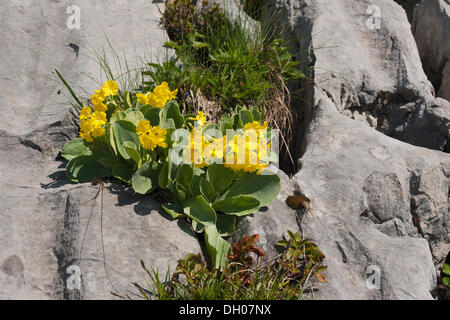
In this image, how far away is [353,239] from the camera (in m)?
3.34

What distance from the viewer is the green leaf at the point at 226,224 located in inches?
131

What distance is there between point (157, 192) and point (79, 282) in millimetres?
951

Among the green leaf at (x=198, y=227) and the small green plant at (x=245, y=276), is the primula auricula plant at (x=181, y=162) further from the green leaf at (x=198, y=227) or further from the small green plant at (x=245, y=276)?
the small green plant at (x=245, y=276)

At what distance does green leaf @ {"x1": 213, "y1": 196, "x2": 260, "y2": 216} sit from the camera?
3.27 metres

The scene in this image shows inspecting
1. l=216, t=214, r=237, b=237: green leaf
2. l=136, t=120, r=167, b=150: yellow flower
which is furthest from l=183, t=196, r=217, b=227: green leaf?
l=136, t=120, r=167, b=150: yellow flower

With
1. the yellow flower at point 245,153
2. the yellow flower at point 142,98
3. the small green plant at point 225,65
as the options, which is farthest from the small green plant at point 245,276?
the small green plant at point 225,65

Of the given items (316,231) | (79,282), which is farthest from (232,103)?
(79,282)

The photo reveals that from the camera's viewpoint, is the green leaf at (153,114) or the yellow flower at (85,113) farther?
the green leaf at (153,114)

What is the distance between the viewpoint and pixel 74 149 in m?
3.64

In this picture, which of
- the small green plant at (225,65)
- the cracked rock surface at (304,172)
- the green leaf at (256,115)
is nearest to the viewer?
the cracked rock surface at (304,172)

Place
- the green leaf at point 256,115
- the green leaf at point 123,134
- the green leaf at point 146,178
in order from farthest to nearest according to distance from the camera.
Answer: the green leaf at point 256,115 < the green leaf at point 123,134 < the green leaf at point 146,178

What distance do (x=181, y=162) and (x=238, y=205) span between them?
1.74 feet

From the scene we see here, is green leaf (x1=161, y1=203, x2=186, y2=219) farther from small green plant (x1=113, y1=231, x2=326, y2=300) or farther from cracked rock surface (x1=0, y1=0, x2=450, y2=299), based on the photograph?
small green plant (x1=113, y1=231, x2=326, y2=300)

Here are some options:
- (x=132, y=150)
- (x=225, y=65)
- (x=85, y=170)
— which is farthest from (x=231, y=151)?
(x=225, y=65)
